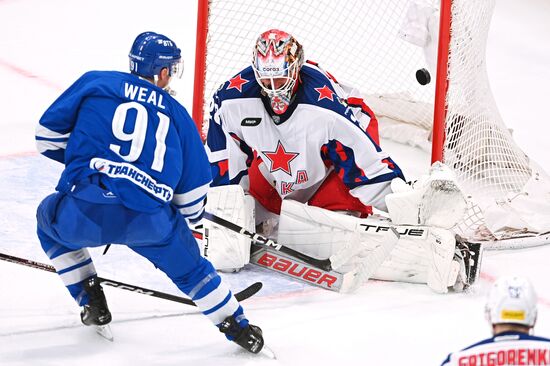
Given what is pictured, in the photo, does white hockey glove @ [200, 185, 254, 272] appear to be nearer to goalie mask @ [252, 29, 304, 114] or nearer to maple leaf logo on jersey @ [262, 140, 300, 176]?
maple leaf logo on jersey @ [262, 140, 300, 176]

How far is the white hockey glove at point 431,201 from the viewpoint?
137 inches

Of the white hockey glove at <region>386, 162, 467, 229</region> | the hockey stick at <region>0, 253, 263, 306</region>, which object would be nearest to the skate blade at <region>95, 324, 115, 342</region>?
the hockey stick at <region>0, 253, 263, 306</region>

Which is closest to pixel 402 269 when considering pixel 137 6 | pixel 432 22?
pixel 432 22

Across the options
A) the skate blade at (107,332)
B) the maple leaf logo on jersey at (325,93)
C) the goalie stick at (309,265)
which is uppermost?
the maple leaf logo on jersey at (325,93)

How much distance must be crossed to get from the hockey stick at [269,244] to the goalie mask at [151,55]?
0.77 m

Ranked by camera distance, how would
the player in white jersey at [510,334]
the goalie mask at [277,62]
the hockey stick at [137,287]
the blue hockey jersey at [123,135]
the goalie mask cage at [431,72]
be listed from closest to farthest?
the player in white jersey at [510,334] → the blue hockey jersey at [123,135] → the hockey stick at [137,287] → the goalie mask at [277,62] → the goalie mask cage at [431,72]

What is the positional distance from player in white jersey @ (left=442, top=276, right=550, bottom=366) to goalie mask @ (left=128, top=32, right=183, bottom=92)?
126 centimetres

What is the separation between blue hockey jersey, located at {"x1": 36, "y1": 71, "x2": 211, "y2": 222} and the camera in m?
2.75

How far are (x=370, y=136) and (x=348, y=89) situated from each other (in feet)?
0.98

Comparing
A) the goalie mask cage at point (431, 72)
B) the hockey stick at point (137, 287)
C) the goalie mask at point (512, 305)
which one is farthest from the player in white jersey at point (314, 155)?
the goalie mask at point (512, 305)

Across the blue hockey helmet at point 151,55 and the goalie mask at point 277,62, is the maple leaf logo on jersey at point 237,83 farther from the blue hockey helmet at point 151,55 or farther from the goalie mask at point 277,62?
the blue hockey helmet at point 151,55

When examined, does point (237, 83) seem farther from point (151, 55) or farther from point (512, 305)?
point (512, 305)

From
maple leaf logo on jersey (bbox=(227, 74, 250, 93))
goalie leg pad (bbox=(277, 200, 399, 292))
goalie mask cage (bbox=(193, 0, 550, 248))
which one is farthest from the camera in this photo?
goalie mask cage (bbox=(193, 0, 550, 248))

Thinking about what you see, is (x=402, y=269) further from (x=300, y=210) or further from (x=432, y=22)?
(x=432, y=22)
